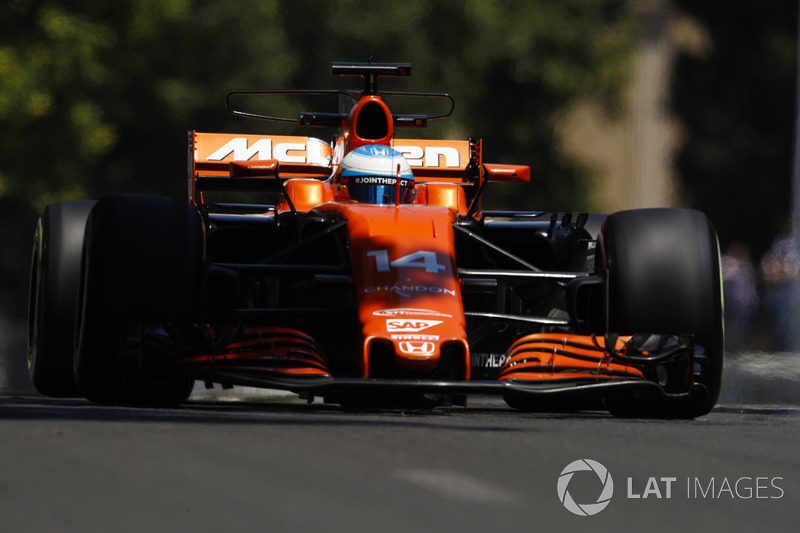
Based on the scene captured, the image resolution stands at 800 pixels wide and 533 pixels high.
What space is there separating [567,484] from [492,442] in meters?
1.32

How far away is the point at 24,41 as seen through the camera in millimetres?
26750

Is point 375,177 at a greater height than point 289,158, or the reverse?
point 289,158

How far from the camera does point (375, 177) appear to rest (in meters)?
10.5

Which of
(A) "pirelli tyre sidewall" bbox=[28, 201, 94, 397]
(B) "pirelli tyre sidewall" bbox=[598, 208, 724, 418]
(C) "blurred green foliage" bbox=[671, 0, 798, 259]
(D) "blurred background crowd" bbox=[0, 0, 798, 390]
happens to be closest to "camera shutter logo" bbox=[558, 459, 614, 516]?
(B) "pirelli tyre sidewall" bbox=[598, 208, 724, 418]

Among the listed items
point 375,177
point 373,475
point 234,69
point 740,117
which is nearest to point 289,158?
point 375,177

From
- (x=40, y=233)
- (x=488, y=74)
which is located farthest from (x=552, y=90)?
(x=40, y=233)

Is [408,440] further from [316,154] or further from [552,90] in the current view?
[552,90]

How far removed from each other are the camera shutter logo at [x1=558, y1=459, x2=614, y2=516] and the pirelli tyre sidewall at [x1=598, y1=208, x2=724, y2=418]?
8.78 feet

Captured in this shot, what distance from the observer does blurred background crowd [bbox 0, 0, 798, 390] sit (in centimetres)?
2652

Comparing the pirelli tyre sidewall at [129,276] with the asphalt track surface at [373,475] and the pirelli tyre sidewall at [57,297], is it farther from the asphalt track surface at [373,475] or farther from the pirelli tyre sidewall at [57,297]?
the pirelli tyre sidewall at [57,297]

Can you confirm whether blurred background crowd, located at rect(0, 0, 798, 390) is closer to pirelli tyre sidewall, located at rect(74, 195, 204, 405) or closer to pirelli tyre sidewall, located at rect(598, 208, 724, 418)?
pirelli tyre sidewall, located at rect(74, 195, 204, 405)

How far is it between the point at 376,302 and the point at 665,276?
59.8 inches

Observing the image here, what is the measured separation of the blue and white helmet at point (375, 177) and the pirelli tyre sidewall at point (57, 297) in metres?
1.67

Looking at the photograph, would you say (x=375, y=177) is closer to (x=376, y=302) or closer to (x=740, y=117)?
(x=376, y=302)
